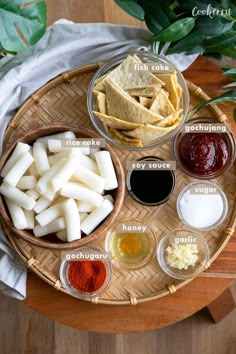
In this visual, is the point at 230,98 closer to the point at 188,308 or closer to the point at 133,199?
the point at 133,199

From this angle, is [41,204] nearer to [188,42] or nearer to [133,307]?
[133,307]

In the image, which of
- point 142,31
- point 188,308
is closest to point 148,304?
point 188,308

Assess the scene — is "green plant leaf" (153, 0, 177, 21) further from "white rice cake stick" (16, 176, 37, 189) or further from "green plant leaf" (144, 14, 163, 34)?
"white rice cake stick" (16, 176, 37, 189)

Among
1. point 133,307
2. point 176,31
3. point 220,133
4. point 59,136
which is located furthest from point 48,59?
point 133,307

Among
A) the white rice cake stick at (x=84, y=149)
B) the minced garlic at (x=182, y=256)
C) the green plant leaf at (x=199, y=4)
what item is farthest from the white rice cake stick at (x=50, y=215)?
the green plant leaf at (x=199, y=4)

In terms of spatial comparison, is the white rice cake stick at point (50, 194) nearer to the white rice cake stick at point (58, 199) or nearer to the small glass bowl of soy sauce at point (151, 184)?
the white rice cake stick at point (58, 199)

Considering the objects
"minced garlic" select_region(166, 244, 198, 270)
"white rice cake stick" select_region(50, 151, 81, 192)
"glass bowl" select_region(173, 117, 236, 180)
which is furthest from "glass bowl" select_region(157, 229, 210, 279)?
"white rice cake stick" select_region(50, 151, 81, 192)
